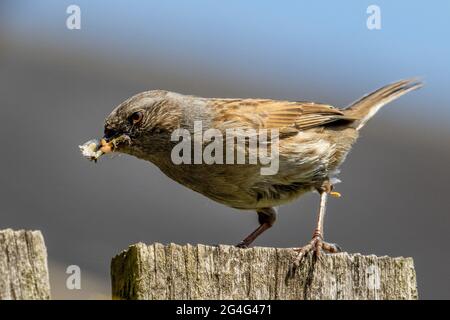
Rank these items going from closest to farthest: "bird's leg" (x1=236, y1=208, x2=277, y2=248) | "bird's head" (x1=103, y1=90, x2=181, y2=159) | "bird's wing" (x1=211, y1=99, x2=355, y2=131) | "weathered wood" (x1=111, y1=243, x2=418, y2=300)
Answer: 1. "weathered wood" (x1=111, y1=243, x2=418, y2=300)
2. "bird's head" (x1=103, y1=90, x2=181, y2=159)
3. "bird's wing" (x1=211, y1=99, x2=355, y2=131)
4. "bird's leg" (x1=236, y1=208, x2=277, y2=248)

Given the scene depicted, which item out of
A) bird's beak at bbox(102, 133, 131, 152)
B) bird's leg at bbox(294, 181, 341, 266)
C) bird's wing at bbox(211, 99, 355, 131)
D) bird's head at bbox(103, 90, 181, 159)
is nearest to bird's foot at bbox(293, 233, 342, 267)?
bird's leg at bbox(294, 181, 341, 266)

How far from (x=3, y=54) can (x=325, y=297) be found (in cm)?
886

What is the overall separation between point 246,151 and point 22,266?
3.10 metres

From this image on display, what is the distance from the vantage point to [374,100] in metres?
8.06

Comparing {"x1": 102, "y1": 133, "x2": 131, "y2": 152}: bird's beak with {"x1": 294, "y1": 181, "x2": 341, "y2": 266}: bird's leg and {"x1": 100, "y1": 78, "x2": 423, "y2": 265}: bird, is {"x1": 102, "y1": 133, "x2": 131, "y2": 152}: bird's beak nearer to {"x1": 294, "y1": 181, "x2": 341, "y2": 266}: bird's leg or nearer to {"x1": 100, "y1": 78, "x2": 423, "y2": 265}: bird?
{"x1": 100, "y1": 78, "x2": 423, "y2": 265}: bird

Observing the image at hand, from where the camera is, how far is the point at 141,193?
9297 millimetres

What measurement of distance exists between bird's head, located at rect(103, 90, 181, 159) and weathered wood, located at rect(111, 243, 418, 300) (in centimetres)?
256

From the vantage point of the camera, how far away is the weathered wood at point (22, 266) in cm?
323

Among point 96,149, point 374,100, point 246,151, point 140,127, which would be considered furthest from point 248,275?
point 374,100

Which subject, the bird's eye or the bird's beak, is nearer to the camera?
the bird's beak

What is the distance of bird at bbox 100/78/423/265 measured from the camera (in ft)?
20.5

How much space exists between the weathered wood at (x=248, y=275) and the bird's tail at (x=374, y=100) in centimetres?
384

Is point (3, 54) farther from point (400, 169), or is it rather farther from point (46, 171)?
point (400, 169)
